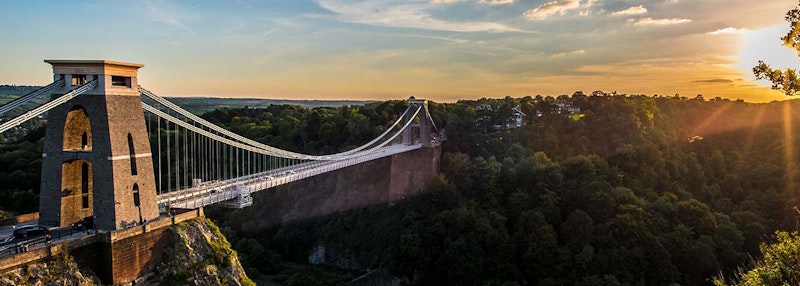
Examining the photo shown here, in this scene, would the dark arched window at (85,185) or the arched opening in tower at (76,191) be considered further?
the dark arched window at (85,185)

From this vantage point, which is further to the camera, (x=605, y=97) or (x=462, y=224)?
(x=605, y=97)

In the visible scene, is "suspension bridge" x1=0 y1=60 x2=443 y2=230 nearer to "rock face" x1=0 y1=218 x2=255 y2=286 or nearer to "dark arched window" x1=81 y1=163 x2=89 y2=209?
"dark arched window" x1=81 y1=163 x2=89 y2=209

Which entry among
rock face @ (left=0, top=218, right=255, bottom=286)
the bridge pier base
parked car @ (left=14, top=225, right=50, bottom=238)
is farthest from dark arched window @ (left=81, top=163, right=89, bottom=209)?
the bridge pier base

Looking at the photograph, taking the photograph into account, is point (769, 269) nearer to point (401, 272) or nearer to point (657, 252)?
point (657, 252)

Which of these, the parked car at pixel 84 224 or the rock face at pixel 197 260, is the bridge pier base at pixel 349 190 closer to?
the rock face at pixel 197 260

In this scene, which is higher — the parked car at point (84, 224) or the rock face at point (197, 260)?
the parked car at point (84, 224)

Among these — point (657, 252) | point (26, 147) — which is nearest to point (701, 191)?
point (657, 252)

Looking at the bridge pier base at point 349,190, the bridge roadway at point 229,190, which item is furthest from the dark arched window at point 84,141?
the bridge pier base at point 349,190
